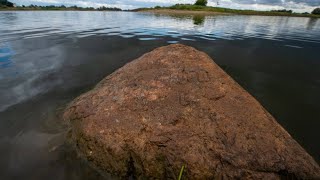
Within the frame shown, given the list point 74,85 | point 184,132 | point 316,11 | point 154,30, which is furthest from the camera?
point 316,11

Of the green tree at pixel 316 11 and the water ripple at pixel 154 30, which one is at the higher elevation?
the water ripple at pixel 154 30

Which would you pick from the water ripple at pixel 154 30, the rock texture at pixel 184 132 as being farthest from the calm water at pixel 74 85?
the water ripple at pixel 154 30

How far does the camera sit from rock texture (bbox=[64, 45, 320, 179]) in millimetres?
2635

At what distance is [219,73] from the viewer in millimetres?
4090

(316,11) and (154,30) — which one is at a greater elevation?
(154,30)

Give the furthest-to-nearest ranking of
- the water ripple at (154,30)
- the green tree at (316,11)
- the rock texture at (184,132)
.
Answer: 1. the green tree at (316,11)
2. the water ripple at (154,30)
3. the rock texture at (184,132)

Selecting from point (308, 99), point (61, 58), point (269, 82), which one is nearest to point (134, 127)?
point (308, 99)

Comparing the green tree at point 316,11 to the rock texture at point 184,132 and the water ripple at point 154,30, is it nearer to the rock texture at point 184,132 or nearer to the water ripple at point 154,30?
the water ripple at point 154,30

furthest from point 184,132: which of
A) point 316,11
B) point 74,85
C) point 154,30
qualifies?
point 316,11

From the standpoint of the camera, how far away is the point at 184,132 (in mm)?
2945

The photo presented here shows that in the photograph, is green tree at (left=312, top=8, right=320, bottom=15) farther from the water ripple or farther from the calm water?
the calm water

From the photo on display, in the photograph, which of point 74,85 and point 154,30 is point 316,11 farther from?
point 74,85

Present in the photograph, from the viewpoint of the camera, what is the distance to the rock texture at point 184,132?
8.64ft

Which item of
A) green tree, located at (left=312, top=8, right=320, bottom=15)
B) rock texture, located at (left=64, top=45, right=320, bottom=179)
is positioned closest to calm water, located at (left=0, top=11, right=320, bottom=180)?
rock texture, located at (left=64, top=45, right=320, bottom=179)
